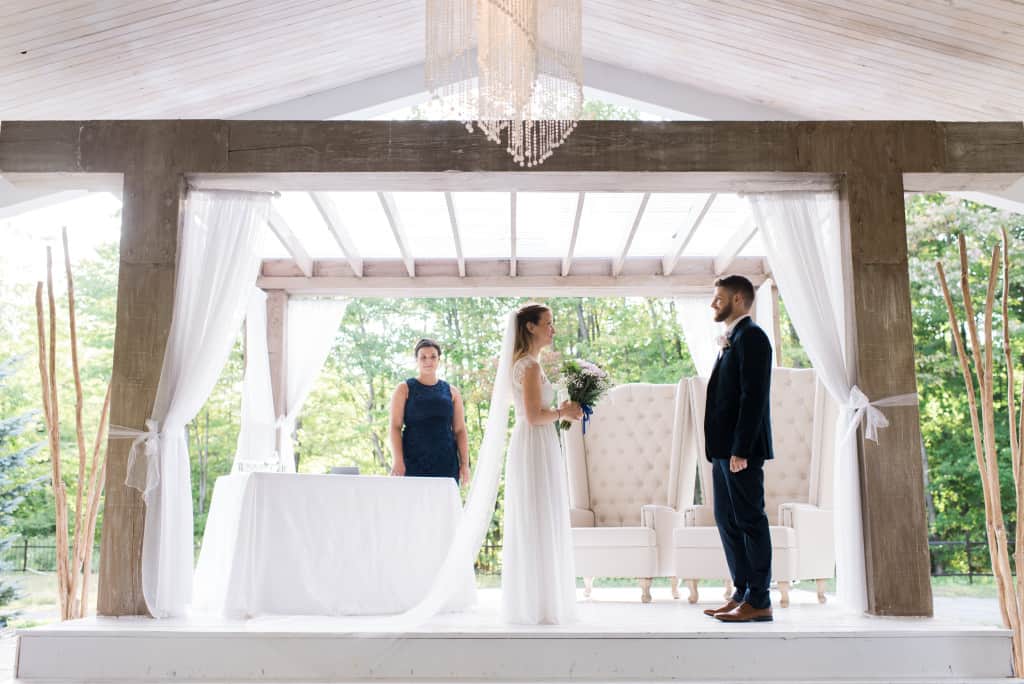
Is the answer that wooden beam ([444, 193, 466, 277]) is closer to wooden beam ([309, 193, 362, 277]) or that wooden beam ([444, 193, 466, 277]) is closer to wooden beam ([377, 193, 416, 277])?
wooden beam ([377, 193, 416, 277])

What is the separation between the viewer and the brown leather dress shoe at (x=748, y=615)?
4.33 meters

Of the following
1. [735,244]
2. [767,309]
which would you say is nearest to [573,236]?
[735,244]

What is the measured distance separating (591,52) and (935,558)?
376 inches

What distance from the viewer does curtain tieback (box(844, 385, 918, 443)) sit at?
4.67m

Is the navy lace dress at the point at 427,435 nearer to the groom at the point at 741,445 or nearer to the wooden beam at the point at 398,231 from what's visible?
the wooden beam at the point at 398,231

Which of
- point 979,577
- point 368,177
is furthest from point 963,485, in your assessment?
point 368,177

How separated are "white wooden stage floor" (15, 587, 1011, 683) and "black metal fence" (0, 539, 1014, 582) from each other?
28.5 feet

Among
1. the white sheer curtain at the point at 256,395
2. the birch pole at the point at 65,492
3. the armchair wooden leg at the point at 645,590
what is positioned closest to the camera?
the birch pole at the point at 65,492

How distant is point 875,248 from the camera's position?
4.89m

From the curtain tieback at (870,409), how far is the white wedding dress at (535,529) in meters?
1.62

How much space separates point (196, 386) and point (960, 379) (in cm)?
1197

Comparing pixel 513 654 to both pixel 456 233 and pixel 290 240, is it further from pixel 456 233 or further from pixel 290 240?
pixel 290 240

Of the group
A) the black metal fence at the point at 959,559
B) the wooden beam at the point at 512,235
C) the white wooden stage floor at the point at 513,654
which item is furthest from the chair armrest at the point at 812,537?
the black metal fence at the point at 959,559

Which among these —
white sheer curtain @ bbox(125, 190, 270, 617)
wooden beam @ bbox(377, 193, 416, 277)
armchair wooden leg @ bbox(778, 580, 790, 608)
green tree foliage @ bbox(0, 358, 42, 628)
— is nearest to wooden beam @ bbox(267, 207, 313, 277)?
wooden beam @ bbox(377, 193, 416, 277)
